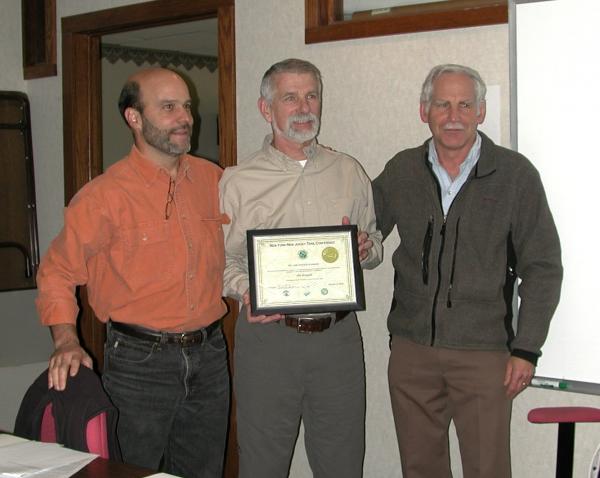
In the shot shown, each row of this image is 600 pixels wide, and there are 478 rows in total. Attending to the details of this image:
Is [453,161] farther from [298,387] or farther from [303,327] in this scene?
[298,387]

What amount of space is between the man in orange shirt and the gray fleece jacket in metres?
0.71

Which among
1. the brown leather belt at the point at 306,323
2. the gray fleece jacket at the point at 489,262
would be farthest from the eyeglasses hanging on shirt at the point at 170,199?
the gray fleece jacket at the point at 489,262

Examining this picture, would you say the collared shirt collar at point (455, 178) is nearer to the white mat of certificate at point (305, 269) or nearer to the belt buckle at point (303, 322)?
the white mat of certificate at point (305, 269)

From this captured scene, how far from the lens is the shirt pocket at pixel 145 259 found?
251 cm

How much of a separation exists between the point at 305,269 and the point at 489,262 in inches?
22.6

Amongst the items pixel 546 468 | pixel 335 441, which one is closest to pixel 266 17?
pixel 335 441

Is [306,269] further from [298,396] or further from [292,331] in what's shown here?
[298,396]

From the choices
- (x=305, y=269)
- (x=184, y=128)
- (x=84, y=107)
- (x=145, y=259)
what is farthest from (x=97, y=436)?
(x=84, y=107)

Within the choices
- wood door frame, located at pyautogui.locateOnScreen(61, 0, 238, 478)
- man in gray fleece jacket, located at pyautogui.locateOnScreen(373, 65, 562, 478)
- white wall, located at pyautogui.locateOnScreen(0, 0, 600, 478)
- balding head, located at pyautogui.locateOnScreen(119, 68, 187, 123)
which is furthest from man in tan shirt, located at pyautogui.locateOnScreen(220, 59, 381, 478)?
wood door frame, located at pyautogui.locateOnScreen(61, 0, 238, 478)

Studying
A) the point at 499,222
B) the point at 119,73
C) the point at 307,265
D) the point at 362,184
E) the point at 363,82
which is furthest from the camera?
the point at 119,73

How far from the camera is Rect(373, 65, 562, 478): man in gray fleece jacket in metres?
2.32

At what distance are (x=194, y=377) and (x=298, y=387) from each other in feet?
1.13

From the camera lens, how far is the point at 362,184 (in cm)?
265

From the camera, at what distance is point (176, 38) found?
6895 millimetres
